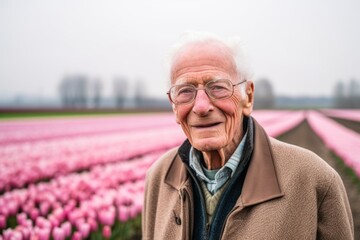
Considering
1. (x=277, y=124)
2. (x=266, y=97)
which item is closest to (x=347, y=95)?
(x=266, y=97)

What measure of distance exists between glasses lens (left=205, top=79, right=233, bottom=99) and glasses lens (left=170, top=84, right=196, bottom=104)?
81 mm

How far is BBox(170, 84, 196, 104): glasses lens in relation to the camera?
1.78 meters

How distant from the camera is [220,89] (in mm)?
1749

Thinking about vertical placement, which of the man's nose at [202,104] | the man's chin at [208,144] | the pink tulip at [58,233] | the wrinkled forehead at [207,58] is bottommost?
the pink tulip at [58,233]

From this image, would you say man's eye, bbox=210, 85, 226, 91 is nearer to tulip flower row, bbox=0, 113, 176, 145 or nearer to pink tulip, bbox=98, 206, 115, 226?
pink tulip, bbox=98, 206, 115, 226

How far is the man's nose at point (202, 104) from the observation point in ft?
5.66

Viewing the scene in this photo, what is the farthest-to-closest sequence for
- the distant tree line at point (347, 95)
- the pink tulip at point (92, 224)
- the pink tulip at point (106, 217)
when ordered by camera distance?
the distant tree line at point (347, 95) → the pink tulip at point (106, 217) → the pink tulip at point (92, 224)

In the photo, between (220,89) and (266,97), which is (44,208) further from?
(266,97)

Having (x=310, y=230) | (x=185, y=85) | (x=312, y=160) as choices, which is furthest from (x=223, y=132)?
(x=310, y=230)

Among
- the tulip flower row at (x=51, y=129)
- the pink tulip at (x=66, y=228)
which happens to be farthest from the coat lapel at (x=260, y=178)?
the tulip flower row at (x=51, y=129)

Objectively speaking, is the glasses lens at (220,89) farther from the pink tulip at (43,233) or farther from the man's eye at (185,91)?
the pink tulip at (43,233)

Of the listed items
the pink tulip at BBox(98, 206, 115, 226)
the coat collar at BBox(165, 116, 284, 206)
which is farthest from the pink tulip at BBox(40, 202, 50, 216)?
the coat collar at BBox(165, 116, 284, 206)

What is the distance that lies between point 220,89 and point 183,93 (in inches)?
7.3

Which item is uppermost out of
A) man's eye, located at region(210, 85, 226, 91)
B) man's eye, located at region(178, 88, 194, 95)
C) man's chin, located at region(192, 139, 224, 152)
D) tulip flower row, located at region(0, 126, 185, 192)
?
man's eye, located at region(210, 85, 226, 91)
